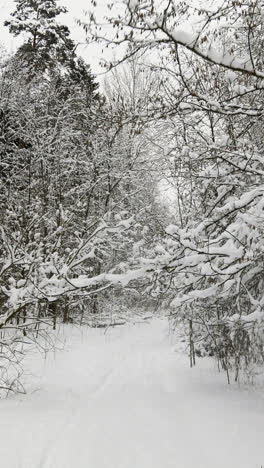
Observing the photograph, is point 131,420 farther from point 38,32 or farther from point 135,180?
point 38,32

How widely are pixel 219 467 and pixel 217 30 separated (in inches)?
168

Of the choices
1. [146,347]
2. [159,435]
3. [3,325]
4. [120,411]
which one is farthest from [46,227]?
[159,435]

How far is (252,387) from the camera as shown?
7.10 m

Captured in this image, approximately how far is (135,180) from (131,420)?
12739 millimetres

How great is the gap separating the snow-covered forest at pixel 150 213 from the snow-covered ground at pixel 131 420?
0.05 meters

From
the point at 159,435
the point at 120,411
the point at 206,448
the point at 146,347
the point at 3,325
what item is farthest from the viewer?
the point at 146,347

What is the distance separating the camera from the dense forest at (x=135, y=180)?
14.3 ft

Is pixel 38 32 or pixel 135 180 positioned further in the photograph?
pixel 38 32

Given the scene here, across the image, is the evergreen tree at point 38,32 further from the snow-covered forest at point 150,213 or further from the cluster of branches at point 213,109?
the cluster of branches at point 213,109

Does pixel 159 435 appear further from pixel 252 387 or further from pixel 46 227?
pixel 46 227

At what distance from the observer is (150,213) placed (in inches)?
479

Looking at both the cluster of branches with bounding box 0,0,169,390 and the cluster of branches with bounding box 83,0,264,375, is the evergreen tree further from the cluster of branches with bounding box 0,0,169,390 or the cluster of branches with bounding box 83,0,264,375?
the cluster of branches with bounding box 83,0,264,375

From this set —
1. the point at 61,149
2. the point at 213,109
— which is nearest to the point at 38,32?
the point at 61,149

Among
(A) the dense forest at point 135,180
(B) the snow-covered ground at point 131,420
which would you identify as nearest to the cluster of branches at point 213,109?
(A) the dense forest at point 135,180
